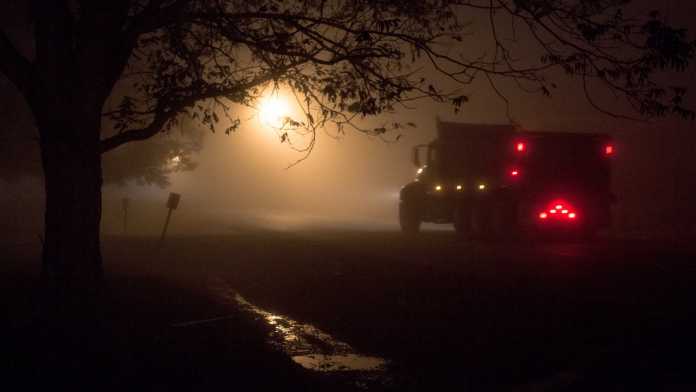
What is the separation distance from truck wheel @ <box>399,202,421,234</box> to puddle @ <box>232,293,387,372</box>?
14944 millimetres

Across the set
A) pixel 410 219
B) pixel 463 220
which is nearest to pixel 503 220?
pixel 463 220

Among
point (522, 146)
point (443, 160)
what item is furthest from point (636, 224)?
point (522, 146)

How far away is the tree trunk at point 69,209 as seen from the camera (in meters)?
8.52

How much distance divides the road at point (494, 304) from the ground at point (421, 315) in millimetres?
23

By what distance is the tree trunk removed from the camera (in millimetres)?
8516

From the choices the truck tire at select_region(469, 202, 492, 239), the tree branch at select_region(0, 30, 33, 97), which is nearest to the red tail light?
the truck tire at select_region(469, 202, 492, 239)

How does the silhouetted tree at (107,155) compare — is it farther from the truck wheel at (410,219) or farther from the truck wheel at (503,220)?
the truck wheel at (503,220)

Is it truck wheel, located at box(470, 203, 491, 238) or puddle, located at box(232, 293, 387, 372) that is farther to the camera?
truck wheel, located at box(470, 203, 491, 238)

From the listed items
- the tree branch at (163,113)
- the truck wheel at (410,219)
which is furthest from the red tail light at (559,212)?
the tree branch at (163,113)

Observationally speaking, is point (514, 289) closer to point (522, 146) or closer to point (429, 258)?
point (429, 258)

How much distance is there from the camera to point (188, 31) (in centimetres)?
1046

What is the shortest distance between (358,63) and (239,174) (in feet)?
308

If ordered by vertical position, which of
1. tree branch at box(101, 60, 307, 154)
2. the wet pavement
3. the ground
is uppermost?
tree branch at box(101, 60, 307, 154)

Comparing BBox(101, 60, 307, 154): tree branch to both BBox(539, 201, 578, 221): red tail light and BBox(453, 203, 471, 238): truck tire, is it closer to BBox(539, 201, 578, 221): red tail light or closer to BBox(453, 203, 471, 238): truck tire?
BBox(539, 201, 578, 221): red tail light
